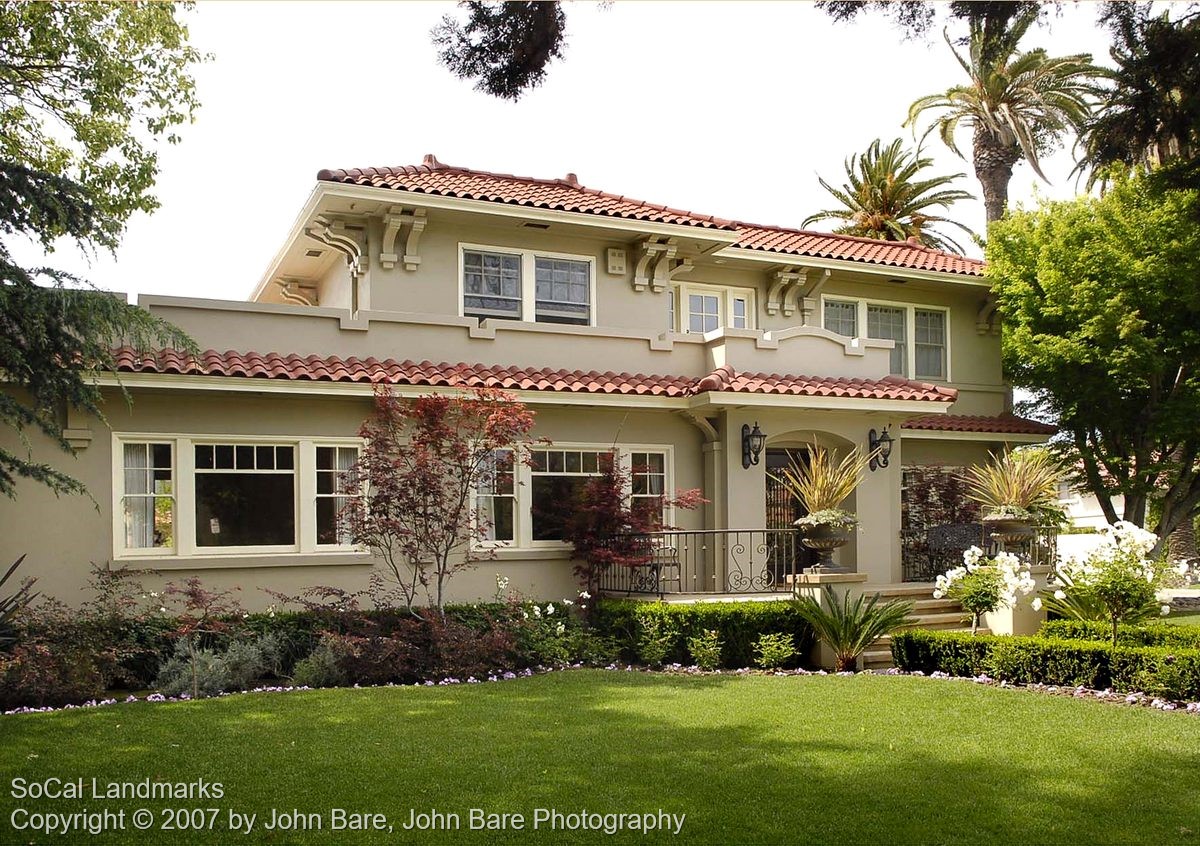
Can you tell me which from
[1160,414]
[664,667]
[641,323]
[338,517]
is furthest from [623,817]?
[1160,414]

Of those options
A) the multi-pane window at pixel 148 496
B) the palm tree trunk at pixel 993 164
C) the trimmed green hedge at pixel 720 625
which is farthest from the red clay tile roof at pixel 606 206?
the trimmed green hedge at pixel 720 625

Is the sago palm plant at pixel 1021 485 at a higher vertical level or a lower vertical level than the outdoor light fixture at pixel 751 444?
A: lower

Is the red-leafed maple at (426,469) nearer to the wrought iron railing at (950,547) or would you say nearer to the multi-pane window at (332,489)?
the multi-pane window at (332,489)

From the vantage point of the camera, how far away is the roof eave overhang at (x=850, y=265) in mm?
19641

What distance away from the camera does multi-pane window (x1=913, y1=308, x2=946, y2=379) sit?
72.6 ft

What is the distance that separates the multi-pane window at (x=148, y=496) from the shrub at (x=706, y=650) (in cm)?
679

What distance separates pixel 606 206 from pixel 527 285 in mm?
1803

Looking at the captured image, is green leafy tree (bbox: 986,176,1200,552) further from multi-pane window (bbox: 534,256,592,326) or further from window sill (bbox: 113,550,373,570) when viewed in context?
window sill (bbox: 113,550,373,570)

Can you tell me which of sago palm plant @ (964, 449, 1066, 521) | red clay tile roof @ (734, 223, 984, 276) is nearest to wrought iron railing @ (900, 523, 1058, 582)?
sago palm plant @ (964, 449, 1066, 521)

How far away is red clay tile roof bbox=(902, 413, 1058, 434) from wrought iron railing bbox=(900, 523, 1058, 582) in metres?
2.12

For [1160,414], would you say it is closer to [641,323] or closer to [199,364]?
[641,323]

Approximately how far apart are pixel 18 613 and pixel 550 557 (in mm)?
6941

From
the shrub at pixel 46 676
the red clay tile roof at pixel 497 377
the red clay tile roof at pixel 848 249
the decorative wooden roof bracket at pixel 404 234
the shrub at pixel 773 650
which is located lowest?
the shrub at pixel 773 650

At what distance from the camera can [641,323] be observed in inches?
730
